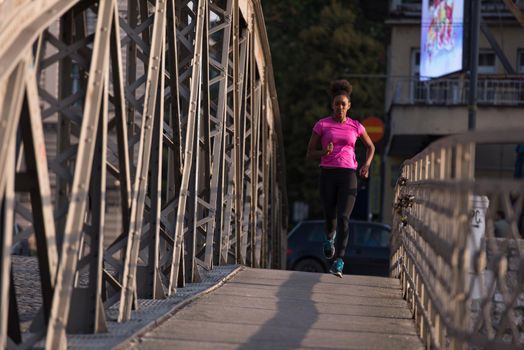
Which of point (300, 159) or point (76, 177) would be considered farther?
point (300, 159)

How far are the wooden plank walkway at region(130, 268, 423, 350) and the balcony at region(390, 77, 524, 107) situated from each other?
25.5 m

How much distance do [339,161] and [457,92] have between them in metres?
26.5

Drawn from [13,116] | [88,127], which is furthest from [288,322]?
[13,116]

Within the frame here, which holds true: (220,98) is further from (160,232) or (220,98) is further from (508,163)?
(508,163)

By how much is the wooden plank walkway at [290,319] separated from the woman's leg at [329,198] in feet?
1.69

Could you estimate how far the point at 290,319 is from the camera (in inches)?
356

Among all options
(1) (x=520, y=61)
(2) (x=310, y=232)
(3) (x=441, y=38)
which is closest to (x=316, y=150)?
(2) (x=310, y=232)

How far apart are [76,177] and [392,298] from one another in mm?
4914

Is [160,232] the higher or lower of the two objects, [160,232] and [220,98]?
the lower

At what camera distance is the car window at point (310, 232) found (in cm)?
2759

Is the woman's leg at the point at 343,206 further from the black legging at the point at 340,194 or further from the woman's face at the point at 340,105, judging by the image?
the woman's face at the point at 340,105

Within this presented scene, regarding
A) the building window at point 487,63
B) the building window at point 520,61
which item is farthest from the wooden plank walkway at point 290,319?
the building window at point 487,63

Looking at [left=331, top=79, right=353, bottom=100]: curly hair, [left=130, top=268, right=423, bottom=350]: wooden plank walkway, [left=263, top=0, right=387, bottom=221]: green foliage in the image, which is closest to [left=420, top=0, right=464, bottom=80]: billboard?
[left=263, top=0, right=387, bottom=221]: green foliage

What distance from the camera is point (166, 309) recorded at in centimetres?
892
